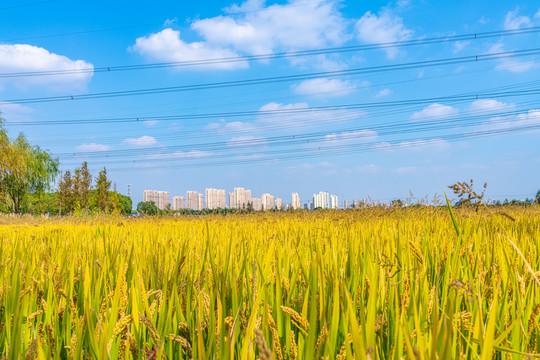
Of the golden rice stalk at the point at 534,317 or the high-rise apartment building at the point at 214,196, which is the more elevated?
the high-rise apartment building at the point at 214,196

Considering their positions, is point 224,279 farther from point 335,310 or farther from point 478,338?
point 478,338

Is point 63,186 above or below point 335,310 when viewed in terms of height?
above

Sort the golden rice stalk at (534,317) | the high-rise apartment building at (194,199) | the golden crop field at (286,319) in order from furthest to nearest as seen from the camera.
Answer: the high-rise apartment building at (194,199) → the golden rice stalk at (534,317) → the golden crop field at (286,319)

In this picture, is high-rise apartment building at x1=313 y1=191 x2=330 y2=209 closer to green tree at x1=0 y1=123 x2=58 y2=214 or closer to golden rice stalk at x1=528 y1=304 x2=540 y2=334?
green tree at x1=0 y1=123 x2=58 y2=214

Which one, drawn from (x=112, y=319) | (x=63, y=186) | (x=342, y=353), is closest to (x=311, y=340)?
(x=342, y=353)

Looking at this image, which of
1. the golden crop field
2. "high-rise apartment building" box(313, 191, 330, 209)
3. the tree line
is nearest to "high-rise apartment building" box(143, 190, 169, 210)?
"high-rise apartment building" box(313, 191, 330, 209)

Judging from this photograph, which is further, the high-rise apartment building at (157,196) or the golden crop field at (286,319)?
the high-rise apartment building at (157,196)

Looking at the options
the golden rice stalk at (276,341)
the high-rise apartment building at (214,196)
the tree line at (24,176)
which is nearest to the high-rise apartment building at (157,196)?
the high-rise apartment building at (214,196)

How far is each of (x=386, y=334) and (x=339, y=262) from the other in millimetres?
722

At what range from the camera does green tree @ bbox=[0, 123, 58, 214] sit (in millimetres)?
29047

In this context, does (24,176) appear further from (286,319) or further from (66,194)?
(286,319)

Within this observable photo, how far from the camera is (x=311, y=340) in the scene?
74 centimetres

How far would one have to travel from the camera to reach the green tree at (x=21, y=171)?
29047 millimetres

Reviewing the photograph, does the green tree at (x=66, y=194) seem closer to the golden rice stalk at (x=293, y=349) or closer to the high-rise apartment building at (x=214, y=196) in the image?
the golden rice stalk at (x=293, y=349)
